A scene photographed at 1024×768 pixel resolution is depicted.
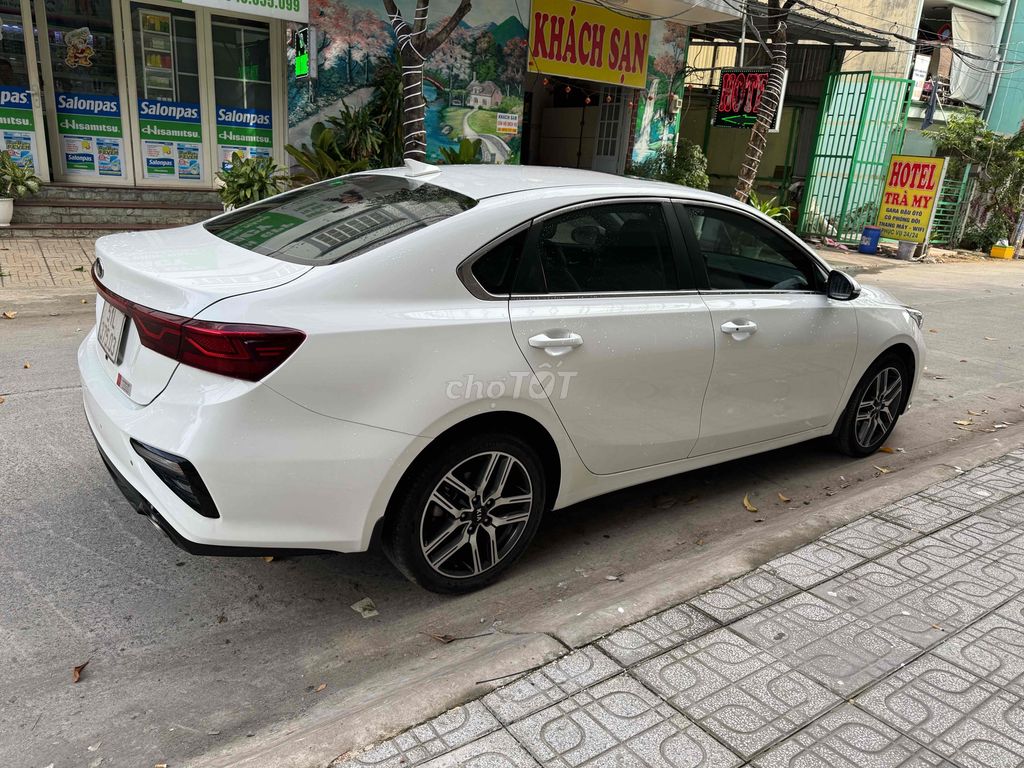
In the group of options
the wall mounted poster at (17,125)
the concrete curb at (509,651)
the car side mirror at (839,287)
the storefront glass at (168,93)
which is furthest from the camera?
the storefront glass at (168,93)

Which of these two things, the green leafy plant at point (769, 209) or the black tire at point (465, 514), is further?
the green leafy plant at point (769, 209)

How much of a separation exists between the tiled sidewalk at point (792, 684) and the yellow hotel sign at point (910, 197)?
1532 cm

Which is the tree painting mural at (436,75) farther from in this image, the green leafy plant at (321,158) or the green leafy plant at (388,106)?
the green leafy plant at (321,158)

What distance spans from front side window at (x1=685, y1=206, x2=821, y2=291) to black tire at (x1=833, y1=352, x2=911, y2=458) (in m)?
0.84

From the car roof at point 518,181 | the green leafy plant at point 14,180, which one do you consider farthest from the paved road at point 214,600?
the green leafy plant at point 14,180

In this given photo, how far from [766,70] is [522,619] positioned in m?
14.1

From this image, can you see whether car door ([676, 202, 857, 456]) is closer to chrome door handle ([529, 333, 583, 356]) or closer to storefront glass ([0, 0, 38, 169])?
chrome door handle ([529, 333, 583, 356])

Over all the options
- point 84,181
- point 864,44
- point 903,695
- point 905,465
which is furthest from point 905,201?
point 903,695

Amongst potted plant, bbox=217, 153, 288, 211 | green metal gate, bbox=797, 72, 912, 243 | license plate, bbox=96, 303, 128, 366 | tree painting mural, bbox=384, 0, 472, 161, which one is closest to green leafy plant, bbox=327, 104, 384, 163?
potted plant, bbox=217, 153, 288, 211

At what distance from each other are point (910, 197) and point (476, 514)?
1704 centimetres

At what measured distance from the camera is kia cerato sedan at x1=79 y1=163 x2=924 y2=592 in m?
2.58

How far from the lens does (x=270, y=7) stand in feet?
32.8

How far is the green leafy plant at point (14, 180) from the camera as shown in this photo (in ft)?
32.3

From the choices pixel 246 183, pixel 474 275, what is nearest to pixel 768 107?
pixel 246 183
